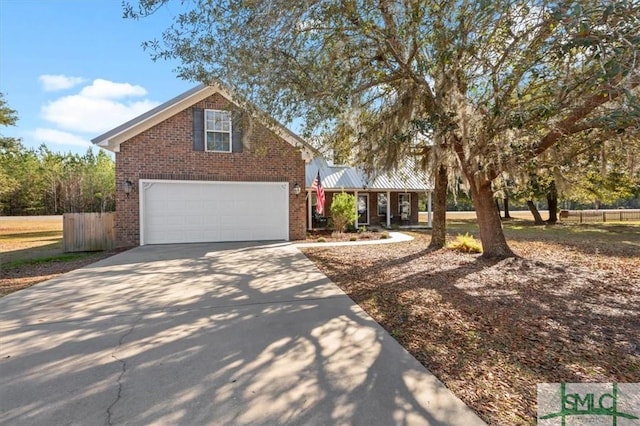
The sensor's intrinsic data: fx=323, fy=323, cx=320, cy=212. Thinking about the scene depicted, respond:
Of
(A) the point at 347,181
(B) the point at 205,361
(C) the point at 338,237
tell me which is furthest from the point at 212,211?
(B) the point at 205,361

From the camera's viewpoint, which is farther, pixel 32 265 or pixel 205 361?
pixel 32 265

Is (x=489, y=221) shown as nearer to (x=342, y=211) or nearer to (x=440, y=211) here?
(x=440, y=211)

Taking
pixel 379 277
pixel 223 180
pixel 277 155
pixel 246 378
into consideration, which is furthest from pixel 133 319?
pixel 277 155

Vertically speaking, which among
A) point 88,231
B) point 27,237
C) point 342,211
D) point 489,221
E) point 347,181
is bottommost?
point 27,237

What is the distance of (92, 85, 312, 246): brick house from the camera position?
10.9 meters

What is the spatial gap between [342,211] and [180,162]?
7.10 metres

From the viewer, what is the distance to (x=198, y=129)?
452 inches

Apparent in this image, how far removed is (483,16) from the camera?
4.47 m

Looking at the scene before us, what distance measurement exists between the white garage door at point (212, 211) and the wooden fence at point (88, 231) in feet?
3.25

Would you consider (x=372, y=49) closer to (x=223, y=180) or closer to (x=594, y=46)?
(x=594, y=46)

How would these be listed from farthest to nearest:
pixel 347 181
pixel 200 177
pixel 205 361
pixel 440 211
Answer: pixel 347 181 → pixel 200 177 → pixel 440 211 → pixel 205 361

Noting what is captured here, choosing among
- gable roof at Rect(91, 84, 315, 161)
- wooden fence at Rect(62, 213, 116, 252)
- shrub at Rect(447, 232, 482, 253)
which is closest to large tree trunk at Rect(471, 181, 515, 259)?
shrub at Rect(447, 232, 482, 253)

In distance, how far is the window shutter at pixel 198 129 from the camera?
11453mm

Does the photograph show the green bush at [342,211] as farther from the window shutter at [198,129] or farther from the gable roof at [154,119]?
the window shutter at [198,129]
